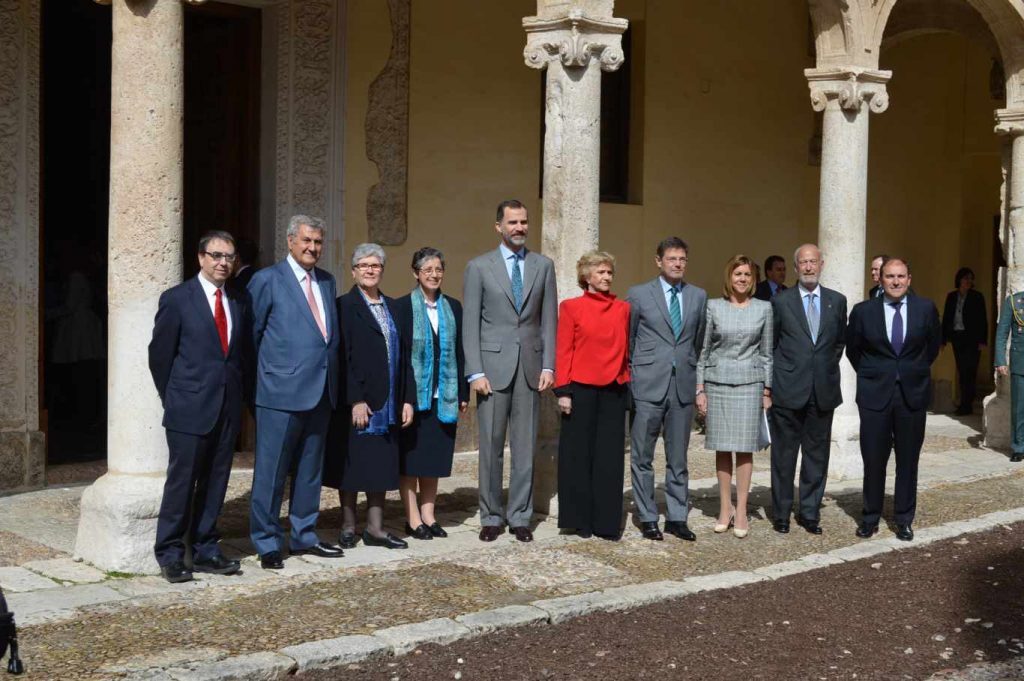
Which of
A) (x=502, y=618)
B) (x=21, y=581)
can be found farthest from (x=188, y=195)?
(x=502, y=618)

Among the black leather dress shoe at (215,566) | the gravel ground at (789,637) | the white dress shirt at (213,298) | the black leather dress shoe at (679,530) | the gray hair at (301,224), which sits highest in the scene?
the gray hair at (301,224)

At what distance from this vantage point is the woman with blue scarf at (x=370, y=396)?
6875 millimetres

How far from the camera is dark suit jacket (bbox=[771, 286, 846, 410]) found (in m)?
7.83

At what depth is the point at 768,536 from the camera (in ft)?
25.7

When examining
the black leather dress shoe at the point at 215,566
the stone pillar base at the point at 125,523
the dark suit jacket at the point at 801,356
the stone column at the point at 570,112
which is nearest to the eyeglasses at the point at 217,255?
the stone pillar base at the point at 125,523

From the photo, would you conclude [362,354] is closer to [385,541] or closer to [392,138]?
[385,541]

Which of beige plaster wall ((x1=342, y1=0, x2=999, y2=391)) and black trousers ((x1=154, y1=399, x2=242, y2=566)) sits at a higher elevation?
beige plaster wall ((x1=342, y1=0, x2=999, y2=391))

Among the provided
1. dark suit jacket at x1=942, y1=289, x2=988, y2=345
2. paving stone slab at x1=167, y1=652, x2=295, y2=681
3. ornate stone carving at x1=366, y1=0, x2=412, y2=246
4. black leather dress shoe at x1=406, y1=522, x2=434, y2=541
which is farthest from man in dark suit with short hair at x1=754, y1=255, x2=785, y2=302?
paving stone slab at x1=167, y1=652, x2=295, y2=681

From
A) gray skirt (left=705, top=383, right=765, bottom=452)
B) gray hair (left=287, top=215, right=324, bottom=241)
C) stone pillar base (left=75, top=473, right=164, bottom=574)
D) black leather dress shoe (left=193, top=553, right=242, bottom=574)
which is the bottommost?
black leather dress shoe (left=193, top=553, right=242, bottom=574)

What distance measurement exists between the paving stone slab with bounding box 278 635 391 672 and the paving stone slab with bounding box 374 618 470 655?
0.05 m

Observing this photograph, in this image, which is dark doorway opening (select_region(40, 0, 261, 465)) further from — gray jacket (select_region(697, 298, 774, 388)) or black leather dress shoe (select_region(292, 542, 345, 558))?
gray jacket (select_region(697, 298, 774, 388))

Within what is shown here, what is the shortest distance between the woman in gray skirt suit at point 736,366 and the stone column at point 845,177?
2.66 meters

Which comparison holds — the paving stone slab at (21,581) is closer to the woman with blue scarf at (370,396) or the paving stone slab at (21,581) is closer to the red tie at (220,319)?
the red tie at (220,319)

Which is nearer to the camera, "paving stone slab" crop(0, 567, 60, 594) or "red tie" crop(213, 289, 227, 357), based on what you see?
A: "paving stone slab" crop(0, 567, 60, 594)
